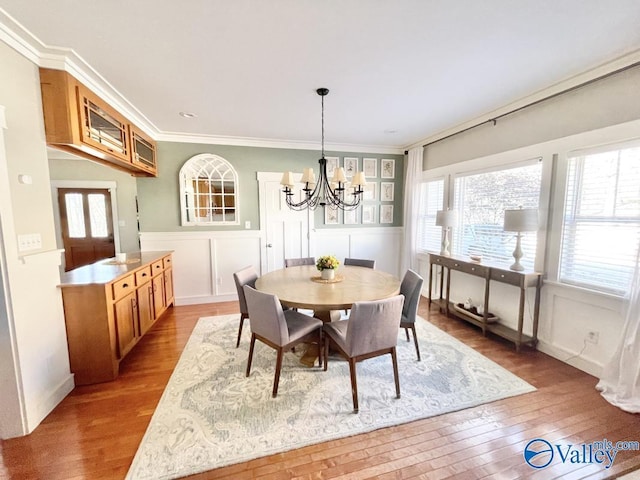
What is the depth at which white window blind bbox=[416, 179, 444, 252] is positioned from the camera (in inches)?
166

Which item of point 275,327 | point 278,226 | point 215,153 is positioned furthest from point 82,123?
point 278,226

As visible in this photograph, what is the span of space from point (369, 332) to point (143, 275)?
101 inches

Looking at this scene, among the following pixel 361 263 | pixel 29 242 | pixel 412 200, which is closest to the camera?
pixel 29 242

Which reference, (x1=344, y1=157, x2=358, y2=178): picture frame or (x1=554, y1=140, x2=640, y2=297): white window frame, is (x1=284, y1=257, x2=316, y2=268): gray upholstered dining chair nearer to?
(x1=344, y1=157, x2=358, y2=178): picture frame

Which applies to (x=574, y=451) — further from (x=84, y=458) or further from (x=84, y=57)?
(x=84, y=57)

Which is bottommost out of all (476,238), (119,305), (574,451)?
(574,451)

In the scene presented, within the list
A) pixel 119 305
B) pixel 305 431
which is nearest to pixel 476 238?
pixel 305 431

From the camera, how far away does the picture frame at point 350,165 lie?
4660 millimetres

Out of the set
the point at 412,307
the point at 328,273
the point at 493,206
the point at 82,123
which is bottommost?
the point at 412,307

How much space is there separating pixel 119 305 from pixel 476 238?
409cm

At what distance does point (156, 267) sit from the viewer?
11.0 feet

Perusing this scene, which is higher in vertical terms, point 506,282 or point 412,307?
point 506,282

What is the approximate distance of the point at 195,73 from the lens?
7.27ft

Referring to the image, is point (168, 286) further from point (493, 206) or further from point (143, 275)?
point (493, 206)
